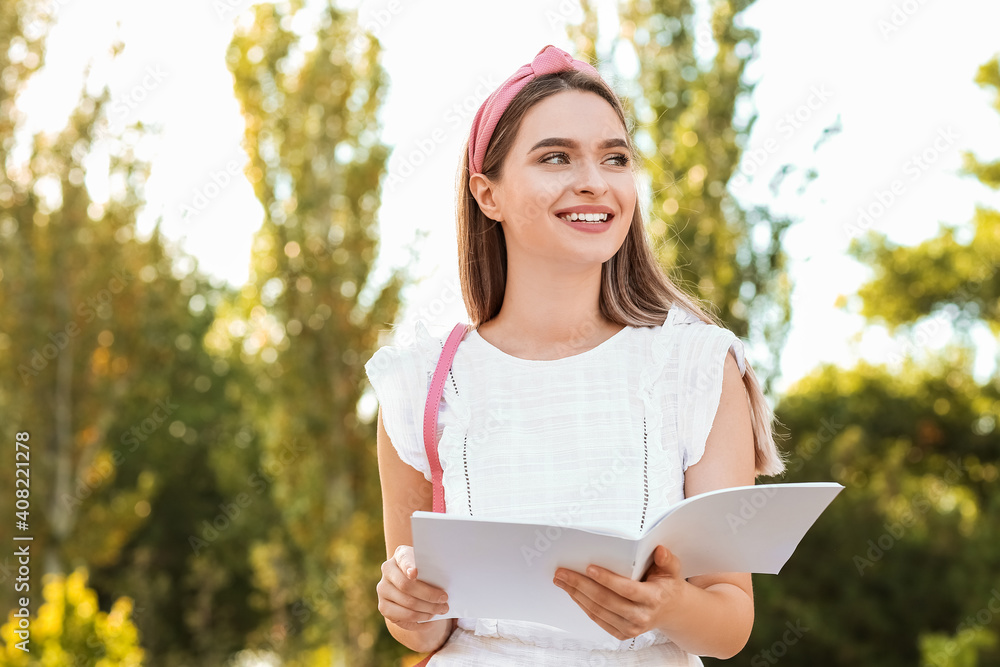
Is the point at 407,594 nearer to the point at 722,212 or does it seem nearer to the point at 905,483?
the point at 722,212

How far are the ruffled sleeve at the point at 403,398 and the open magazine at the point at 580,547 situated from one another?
1.15ft

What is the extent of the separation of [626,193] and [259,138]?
24.2 feet

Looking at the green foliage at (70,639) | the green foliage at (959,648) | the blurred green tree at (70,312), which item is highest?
the blurred green tree at (70,312)

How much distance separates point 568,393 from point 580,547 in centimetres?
47

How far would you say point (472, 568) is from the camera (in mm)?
1396

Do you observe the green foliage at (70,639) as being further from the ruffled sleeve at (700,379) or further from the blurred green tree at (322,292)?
the ruffled sleeve at (700,379)

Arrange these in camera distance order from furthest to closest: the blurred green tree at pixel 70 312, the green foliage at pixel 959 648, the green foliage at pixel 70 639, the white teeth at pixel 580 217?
the blurred green tree at pixel 70 312
the green foliage at pixel 959 648
the green foliage at pixel 70 639
the white teeth at pixel 580 217

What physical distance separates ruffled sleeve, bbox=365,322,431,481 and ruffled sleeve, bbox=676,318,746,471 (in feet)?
1.59

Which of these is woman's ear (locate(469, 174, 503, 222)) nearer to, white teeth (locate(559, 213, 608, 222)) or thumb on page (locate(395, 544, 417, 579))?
white teeth (locate(559, 213, 608, 222))

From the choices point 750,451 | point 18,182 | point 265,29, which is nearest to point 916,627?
point 265,29

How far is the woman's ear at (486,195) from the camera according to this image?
1872mm

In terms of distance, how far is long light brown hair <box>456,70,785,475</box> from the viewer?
5.80 feet

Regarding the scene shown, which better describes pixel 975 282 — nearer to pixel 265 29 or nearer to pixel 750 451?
pixel 265 29

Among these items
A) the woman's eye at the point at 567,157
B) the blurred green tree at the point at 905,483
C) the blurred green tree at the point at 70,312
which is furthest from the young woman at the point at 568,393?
the blurred green tree at the point at 70,312
